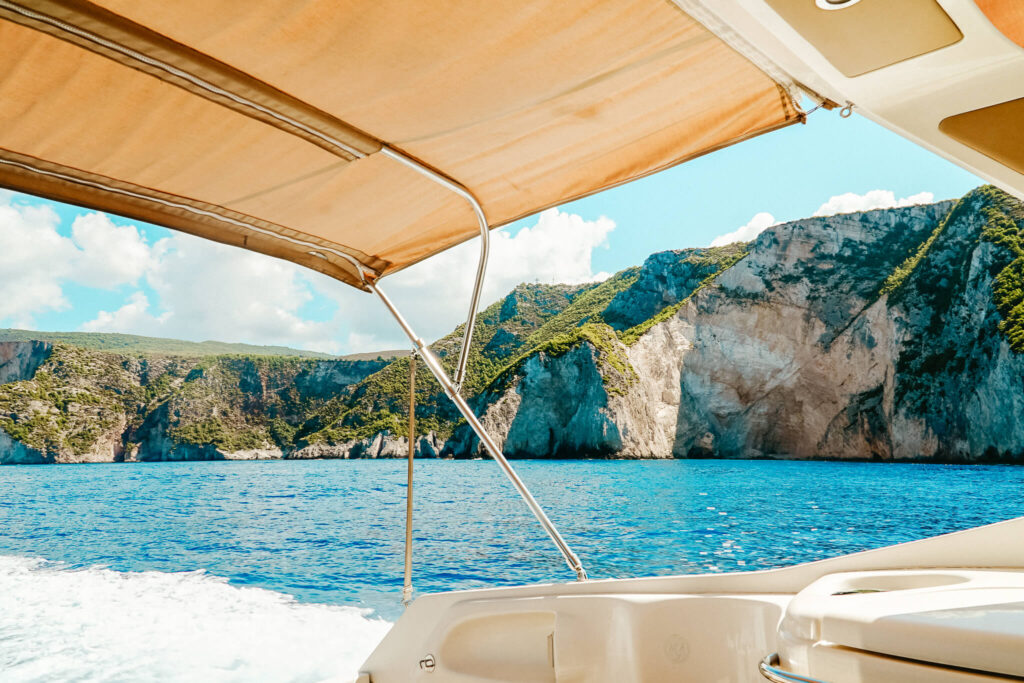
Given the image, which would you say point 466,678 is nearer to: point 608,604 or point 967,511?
point 608,604

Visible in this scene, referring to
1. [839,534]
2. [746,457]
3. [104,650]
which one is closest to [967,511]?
[839,534]

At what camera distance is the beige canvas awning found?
925 mm

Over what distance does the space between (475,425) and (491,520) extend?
70.3ft

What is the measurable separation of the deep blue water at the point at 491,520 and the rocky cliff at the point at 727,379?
192 centimetres

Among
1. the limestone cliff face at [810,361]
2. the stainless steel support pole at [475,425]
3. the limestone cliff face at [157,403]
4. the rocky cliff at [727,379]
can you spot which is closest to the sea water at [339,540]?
the limestone cliff face at [810,361]

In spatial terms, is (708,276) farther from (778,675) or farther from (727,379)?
(778,675)

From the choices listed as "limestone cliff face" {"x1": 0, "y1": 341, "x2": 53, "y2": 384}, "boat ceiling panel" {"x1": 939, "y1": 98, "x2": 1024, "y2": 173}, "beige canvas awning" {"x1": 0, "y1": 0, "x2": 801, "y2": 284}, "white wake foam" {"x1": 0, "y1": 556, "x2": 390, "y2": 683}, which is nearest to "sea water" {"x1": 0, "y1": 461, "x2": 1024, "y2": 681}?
"white wake foam" {"x1": 0, "y1": 556, "x2": 390, "y2": 683}

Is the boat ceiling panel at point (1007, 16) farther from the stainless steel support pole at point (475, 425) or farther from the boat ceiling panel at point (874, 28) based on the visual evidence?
the stainless steel support pole at point (475, 425)

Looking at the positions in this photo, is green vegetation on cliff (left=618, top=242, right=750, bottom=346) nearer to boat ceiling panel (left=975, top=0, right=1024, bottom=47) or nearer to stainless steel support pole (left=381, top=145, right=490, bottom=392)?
stainless steel support pole (left=381, top=145, right=490, bottom=392)

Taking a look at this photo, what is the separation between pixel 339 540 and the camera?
1966cm

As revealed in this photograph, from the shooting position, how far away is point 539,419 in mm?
36438

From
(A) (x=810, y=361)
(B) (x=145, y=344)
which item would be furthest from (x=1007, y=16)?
(B) (x=145, y=344)

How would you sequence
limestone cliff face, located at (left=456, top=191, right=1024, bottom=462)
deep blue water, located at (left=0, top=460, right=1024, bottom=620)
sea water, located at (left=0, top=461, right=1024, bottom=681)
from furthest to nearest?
1. limestone cliff face, located at (left=456, top=191, right=1024, bottom=462)
2. deep blue water, located at (left=0, top=460, right=1024, bottom=620)
3. sea water, located at (left=0, top=461, right=1024, bottom=681)

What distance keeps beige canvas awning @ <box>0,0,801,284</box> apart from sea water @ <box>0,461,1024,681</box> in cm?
407
